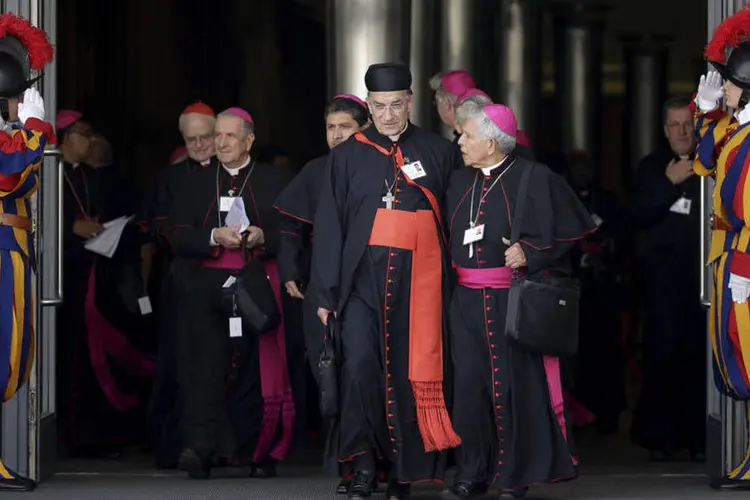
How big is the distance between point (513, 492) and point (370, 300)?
0.94 metres

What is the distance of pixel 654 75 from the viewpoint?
15156 mm

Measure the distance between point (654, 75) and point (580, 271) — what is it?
4261mm

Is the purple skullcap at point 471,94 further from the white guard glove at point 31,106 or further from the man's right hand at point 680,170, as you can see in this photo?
the white guard glove at point 31,106

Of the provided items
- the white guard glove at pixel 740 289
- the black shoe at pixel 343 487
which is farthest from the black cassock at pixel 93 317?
the white guard glove at pixel 740 289

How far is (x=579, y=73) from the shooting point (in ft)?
50.9

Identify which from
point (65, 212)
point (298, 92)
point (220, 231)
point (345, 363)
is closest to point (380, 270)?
point (345, 363)

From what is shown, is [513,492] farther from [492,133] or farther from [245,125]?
[245,125]

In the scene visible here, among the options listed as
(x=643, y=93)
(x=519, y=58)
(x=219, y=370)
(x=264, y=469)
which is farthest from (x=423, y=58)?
(x=264, y=469)

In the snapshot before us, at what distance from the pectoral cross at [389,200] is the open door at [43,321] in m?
1.57

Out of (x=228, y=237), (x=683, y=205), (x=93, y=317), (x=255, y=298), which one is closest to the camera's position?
(x=255, y=298)

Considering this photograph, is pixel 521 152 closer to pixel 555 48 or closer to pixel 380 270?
pixel 380 270

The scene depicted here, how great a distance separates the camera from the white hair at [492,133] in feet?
24.6

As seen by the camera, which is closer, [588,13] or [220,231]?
[220,231]

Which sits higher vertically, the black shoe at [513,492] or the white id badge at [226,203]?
the white id badge at [226,203]
